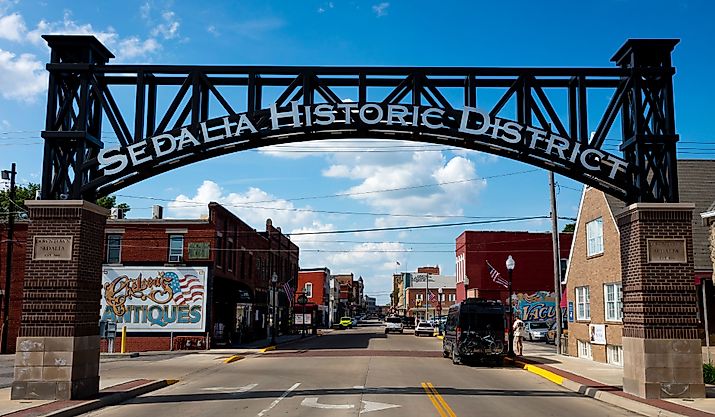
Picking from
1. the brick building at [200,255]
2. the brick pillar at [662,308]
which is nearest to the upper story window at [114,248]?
the brick building at [200,255]

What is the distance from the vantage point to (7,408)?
14.0 metres

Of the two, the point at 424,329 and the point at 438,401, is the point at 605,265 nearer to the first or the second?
the point at 438,401

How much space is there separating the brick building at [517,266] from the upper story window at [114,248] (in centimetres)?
3193

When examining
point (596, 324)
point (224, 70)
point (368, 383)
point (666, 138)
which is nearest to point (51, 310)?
point (224, 70)

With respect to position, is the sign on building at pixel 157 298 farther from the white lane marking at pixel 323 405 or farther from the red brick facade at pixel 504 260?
the red brick facade at pixel 504 260

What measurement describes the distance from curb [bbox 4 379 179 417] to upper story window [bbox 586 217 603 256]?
17680 mm

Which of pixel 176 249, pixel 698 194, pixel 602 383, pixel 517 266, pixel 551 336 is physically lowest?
pixel 551 336

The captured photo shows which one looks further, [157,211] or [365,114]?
[157,211]

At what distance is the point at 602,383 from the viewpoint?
62.6 feet

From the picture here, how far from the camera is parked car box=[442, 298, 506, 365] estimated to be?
2698 cm

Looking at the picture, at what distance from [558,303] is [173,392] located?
724 inches

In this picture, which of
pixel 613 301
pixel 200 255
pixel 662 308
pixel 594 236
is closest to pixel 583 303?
pixel 594 236

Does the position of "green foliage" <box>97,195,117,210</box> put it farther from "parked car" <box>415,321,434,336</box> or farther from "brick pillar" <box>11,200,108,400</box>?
"brick pillar" <box>11,200,108,400</box>

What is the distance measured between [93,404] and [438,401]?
7.35 m
